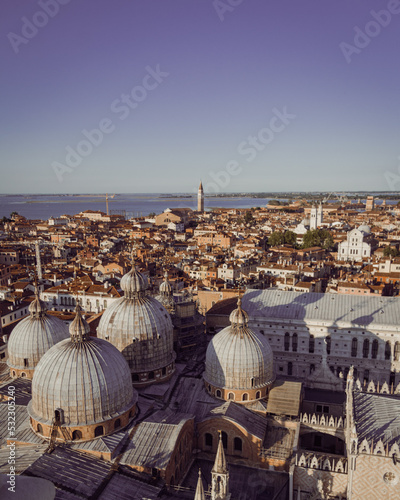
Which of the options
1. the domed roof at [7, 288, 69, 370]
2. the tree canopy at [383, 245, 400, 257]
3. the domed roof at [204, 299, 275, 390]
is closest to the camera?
the domed roof at [204, 299, 275, 390]

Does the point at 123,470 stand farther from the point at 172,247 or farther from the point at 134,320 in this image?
the point at 172,247

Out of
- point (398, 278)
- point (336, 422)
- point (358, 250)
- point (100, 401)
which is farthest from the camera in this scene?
point (358, 250)

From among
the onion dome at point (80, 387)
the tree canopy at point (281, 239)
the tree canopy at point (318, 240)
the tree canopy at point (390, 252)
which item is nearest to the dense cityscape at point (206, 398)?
the onion dome at point (80, 387)

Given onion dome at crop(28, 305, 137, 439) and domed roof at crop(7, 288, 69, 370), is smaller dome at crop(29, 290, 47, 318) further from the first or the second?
onion dome at crop(28, 305, 137, 439)

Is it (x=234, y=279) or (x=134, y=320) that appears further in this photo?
(x=234, y=279)

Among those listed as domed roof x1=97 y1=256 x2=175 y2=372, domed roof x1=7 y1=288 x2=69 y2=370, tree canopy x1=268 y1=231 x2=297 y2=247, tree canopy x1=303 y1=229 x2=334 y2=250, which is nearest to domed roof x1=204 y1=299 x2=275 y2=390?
domed roof x1=97 y1=256 x2=175 y2=372

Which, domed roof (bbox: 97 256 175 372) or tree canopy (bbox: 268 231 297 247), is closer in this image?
domed roof (bbox: 97 256 175 372)

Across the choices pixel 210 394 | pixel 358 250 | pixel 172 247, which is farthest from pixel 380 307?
pixel 172 247

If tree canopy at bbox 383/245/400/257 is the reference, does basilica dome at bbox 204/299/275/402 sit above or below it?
above

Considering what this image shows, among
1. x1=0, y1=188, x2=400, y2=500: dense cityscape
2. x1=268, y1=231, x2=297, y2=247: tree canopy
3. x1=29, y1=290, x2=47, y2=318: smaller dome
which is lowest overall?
x1=268, y1=231, x2=297, y2=247: tree canopy

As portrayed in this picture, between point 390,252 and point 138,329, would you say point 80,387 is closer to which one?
point 138,329
